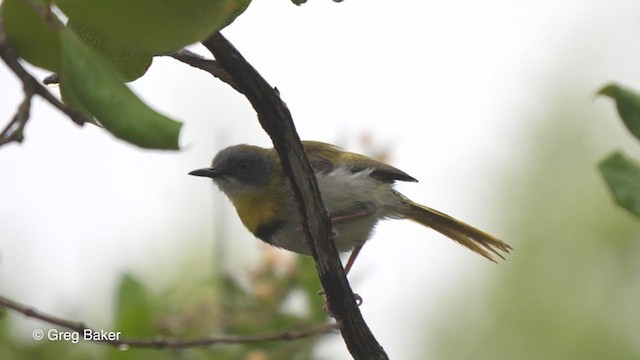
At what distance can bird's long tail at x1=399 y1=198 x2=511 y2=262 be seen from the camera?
477cm

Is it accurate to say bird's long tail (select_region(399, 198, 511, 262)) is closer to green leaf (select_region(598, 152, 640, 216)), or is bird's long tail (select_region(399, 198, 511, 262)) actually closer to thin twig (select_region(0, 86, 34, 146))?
green leaf (select_region(598, 152, 640, 216))

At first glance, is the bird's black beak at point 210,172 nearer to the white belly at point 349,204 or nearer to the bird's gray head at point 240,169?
the bird's gray head at point 240,169

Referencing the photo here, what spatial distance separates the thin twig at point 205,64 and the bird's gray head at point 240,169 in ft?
8.12

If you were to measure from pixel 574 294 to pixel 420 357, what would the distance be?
1982 mm

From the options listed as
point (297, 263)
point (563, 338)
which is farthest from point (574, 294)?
point (297, 263)

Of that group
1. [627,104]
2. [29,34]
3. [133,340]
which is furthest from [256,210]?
[29,34]

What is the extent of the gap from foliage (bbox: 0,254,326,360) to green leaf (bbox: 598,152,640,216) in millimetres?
2498

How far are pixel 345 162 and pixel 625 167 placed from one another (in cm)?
244

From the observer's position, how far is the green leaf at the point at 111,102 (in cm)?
146

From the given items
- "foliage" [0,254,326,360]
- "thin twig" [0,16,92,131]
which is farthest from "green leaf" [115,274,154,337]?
"thin twig" [0,16,92,131]

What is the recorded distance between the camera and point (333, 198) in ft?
14.5

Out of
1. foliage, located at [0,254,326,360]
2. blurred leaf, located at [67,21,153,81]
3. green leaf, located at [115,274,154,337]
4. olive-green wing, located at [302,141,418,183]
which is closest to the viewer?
blurred leaf, located at [67,21,153,81]

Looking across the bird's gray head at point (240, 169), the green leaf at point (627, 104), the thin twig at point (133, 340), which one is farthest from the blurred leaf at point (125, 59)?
the bird's gray head at point (240, 169)

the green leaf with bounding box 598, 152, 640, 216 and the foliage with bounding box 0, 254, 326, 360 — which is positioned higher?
the green leaf with bounding box 598, 152, 640, 216
